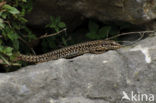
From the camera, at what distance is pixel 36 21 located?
609 centimetres

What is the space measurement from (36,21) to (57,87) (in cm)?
199

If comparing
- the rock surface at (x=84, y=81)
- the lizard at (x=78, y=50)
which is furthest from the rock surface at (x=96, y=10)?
the rock surface at (x=84, y=81)

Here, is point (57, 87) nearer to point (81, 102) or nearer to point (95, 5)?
point (81, 102)

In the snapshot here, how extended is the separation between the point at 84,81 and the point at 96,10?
166cm

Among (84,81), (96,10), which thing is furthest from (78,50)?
(84,81)

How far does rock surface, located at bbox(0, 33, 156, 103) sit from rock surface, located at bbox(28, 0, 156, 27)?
94 cm

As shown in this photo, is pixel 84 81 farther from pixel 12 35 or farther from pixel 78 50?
pixel 12 35

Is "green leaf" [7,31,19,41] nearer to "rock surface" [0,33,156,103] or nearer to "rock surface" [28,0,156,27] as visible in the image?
"rock surface" [0,33,156,103]

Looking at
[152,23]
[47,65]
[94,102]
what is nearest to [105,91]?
[94,102]

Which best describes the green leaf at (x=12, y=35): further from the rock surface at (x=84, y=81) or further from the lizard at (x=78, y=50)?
the rock surface at (x=84, y=81)

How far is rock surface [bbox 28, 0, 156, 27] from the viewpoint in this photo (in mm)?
5418

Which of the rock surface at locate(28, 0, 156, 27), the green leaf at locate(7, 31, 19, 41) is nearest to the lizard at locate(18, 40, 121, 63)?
the green leaf at locate(7, 31, 19, 41)

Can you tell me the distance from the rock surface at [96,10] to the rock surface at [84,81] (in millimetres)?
936

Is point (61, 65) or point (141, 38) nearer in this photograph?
point (61, 65)
